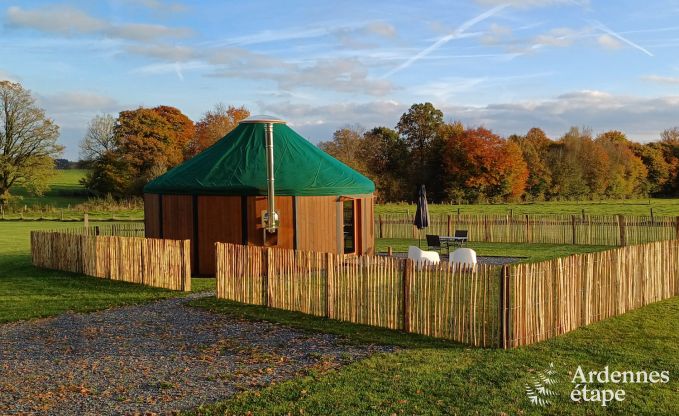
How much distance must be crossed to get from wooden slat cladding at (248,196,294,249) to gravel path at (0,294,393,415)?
4678mm

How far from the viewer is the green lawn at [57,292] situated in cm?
1134

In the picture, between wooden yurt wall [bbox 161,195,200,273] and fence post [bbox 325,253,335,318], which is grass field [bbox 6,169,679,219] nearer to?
wooden yurt wall [bbox 161,195,200,273]

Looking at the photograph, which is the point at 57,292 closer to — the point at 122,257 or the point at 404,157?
the point at 122,257

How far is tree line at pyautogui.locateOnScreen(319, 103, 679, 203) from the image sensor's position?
151 ft

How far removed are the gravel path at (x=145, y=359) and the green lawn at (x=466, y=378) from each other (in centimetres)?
43

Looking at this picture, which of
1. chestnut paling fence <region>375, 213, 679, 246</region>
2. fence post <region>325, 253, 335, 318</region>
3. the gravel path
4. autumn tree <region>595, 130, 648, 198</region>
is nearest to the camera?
the gravel path

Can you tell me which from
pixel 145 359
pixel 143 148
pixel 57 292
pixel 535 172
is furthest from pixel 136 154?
pixel 145 359

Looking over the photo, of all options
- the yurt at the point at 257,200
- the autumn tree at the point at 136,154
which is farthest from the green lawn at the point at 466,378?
the autumn tree at the point at 136,154

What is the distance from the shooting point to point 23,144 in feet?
151

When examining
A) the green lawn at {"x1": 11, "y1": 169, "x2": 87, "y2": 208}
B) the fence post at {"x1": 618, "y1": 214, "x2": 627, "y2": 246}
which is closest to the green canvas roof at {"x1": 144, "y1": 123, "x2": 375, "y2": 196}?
the fence post at {"x1": 618, "y1": 214, "x2": 627, "y2": 246}

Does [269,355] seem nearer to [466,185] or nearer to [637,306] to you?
[637,306]

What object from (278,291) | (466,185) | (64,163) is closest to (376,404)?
(278,291)

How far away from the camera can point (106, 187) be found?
161ft

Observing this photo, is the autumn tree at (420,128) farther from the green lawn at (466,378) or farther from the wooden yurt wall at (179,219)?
the green lawn at (466,378)
